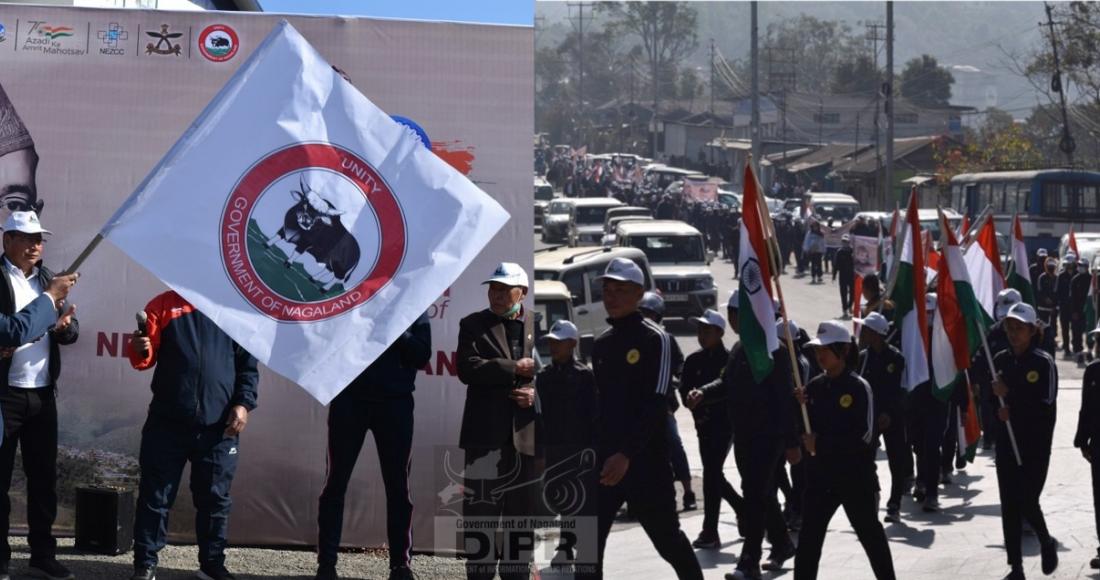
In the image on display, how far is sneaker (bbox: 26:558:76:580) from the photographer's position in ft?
24.5

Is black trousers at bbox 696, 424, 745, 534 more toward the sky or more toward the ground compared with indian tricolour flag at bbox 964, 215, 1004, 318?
more toward the ground

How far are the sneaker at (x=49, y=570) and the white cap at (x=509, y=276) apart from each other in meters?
2.48

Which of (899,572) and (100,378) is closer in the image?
(100,378)

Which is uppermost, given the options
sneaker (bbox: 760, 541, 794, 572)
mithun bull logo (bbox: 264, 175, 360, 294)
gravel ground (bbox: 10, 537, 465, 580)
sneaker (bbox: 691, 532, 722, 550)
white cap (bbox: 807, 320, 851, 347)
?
mithun bull logo (bbox: 264, 175, 360, 294)

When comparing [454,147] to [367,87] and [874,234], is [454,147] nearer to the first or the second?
[367,87]

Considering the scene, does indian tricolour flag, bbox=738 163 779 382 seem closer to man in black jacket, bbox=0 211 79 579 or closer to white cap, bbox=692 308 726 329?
white cap, bbox=692 308 726 329

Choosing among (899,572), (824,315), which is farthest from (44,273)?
(824,315)

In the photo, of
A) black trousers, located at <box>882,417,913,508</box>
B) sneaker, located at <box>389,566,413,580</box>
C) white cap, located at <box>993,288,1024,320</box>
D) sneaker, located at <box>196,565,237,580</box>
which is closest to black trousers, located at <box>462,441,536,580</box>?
sneaker, located at <box>389,566,413,580</box>

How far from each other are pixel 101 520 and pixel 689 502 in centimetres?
524

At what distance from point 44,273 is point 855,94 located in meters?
107

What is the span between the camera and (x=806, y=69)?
532 ft

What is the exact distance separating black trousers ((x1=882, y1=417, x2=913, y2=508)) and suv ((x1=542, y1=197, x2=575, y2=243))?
33678 millimetres

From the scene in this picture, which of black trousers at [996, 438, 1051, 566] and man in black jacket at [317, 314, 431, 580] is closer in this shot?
man in black jacket at [317, 314, 431, 580]

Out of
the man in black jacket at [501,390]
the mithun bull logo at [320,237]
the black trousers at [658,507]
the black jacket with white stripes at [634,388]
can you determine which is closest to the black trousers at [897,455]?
the man in black jacket at [501,390]
